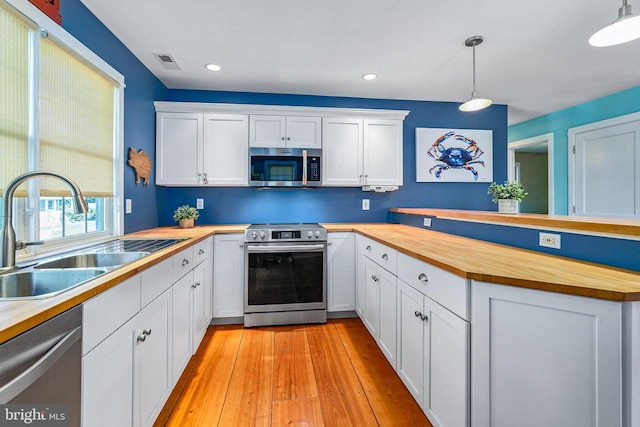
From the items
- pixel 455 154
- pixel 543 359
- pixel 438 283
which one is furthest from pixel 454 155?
pixel 543 359

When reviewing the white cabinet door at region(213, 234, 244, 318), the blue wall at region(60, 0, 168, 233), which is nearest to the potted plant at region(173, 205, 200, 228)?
the blue wall at region(60, 0, 168, 233)

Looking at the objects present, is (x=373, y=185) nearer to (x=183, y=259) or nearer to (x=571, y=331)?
(x=183, y=259)

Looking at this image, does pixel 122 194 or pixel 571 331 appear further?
pixel 122 194

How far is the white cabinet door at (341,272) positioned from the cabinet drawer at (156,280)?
151 cm

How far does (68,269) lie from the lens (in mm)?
1169

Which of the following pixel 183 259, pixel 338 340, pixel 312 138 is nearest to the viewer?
pixel 183 259

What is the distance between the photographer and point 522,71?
265 cm

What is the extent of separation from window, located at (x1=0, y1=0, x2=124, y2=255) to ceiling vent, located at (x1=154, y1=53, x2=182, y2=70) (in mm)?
442

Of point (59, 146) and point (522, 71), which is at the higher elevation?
point (522, 71)

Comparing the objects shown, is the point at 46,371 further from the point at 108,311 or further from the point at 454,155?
the point at 454,155

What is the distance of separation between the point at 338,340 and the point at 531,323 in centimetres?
165

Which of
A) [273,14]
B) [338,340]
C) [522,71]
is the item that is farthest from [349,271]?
[522,71]

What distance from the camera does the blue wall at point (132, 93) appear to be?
68.3 inches

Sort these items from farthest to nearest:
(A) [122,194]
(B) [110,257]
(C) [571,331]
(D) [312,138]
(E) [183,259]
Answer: (D) [312,138], (A) [122,194], (E) [183,259], (B) [110,257], (C) [571,331]
